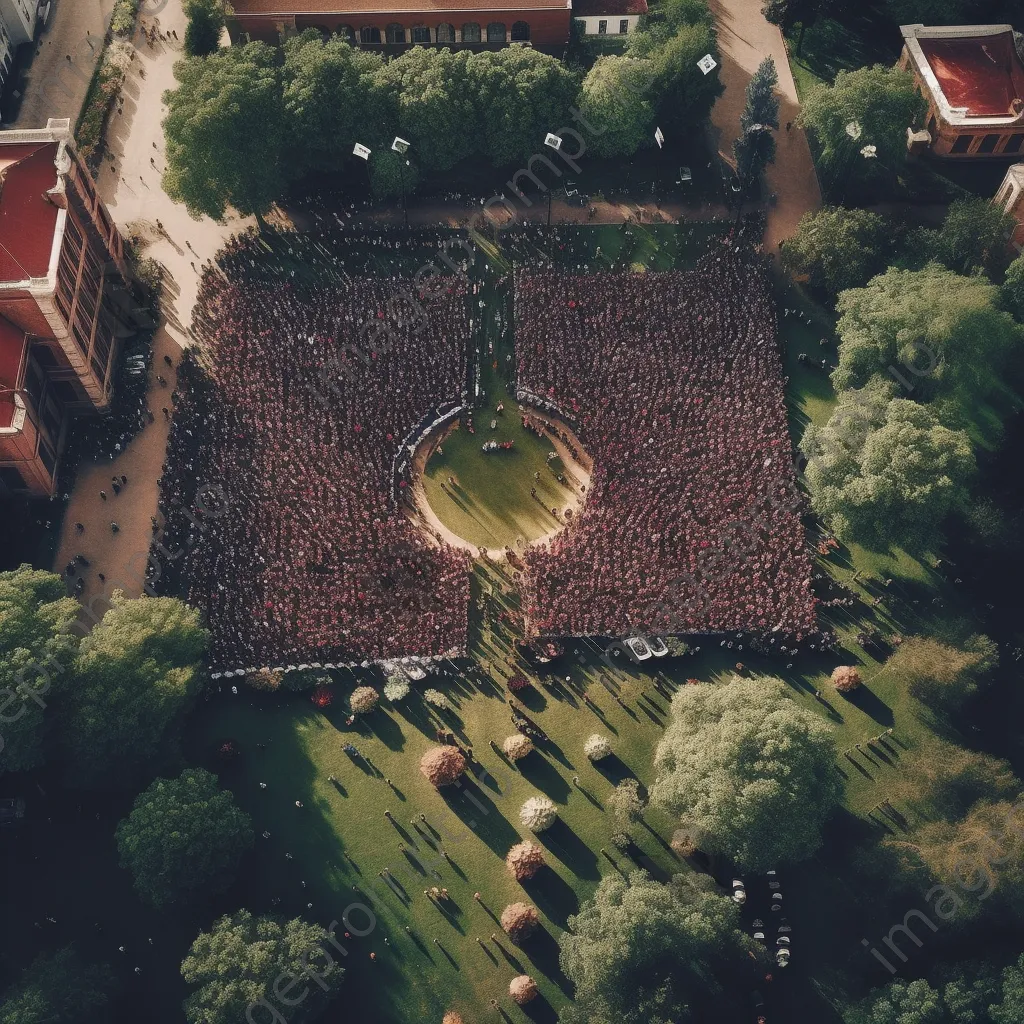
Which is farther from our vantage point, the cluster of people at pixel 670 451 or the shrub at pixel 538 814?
the cluster of people at pixel 670 451

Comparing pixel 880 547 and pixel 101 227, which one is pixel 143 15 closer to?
pixel 101 227

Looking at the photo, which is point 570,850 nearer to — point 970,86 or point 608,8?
point 970,86

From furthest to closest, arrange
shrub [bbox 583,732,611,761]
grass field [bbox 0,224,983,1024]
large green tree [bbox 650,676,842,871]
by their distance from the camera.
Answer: shrub [bbox 583,732,611,761] → grass field [bbox 0,224,983,1024] → large green tree [bbox 650,676,842,871]

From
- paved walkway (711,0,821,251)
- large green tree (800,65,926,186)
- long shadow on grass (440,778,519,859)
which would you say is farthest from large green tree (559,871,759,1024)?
large green tree (800,65,926,186)

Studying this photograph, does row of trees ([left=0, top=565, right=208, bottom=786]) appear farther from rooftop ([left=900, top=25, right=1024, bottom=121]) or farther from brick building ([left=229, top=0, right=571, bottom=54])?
rooftop ([left=900, top=25, right=1024, bottom=121])

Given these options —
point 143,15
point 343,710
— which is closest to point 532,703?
point 343,710

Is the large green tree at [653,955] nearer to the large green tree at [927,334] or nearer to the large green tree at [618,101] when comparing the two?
the large green tree at [927,334]

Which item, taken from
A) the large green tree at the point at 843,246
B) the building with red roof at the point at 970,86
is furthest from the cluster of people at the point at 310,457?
the building with red roof at the point at 970,86
